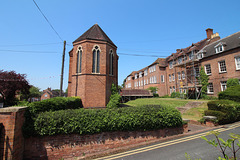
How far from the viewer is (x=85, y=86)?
14836 millimetres

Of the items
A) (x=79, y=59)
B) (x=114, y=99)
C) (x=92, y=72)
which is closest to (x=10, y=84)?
(x=79, y=59)

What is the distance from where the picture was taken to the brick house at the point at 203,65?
19.2 metres

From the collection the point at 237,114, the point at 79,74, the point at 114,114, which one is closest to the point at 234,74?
the point at 237,114

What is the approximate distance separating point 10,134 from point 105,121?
12.6 feet

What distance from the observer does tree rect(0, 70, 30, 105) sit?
23.1 meters

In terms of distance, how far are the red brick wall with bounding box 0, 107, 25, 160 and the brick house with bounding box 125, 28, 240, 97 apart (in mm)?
25753

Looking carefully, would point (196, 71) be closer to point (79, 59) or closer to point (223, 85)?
point (223, 85)

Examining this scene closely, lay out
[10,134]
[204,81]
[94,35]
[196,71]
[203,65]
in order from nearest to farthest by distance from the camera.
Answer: [10,134] < [94,35] < [204,81] < [203,65] < [196,71]

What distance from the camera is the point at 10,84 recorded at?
77.5 feet

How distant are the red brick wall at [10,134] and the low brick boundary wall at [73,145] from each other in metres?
0.52

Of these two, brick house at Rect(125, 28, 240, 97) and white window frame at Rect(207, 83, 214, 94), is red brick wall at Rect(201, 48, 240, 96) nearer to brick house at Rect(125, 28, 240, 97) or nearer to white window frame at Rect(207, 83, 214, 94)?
brick house at Rect(125, 28, 240, 97)

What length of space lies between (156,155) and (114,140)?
2.06 meters

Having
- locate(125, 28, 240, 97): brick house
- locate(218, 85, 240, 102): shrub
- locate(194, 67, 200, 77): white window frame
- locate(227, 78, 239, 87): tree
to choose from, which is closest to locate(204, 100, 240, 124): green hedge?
locate(218, 85, 240, 102): shrub

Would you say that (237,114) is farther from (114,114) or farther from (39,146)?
(39,146)
